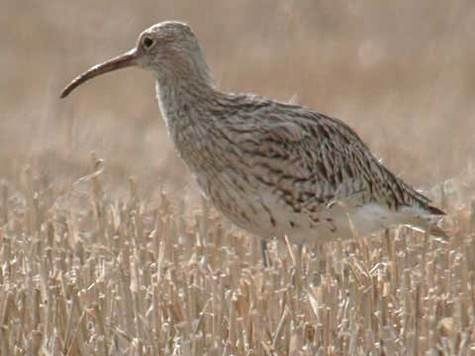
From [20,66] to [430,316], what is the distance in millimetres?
10113

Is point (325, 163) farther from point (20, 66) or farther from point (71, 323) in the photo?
point (20, 66)

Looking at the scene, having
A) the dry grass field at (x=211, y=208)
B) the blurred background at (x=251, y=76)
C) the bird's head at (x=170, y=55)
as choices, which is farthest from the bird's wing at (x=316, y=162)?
the blurred background at (x=251, y=76)

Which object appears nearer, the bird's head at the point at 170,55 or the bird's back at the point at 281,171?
the bird's back at the point at 281,171

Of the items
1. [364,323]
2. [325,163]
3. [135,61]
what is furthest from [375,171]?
[364,323]

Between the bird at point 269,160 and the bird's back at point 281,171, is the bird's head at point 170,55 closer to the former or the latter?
the bird at point 269,160

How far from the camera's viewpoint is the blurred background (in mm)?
11164

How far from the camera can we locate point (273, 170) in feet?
24.0

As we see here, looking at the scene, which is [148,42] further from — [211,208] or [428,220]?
[428,220]

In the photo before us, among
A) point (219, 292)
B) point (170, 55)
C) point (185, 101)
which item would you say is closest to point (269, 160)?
point (185, 101)

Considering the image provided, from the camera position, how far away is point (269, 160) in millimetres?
7312

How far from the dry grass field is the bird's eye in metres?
0.75

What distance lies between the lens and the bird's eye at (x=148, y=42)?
307 inches

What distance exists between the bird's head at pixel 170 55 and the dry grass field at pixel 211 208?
2.14 feet

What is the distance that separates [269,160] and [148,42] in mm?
1013
